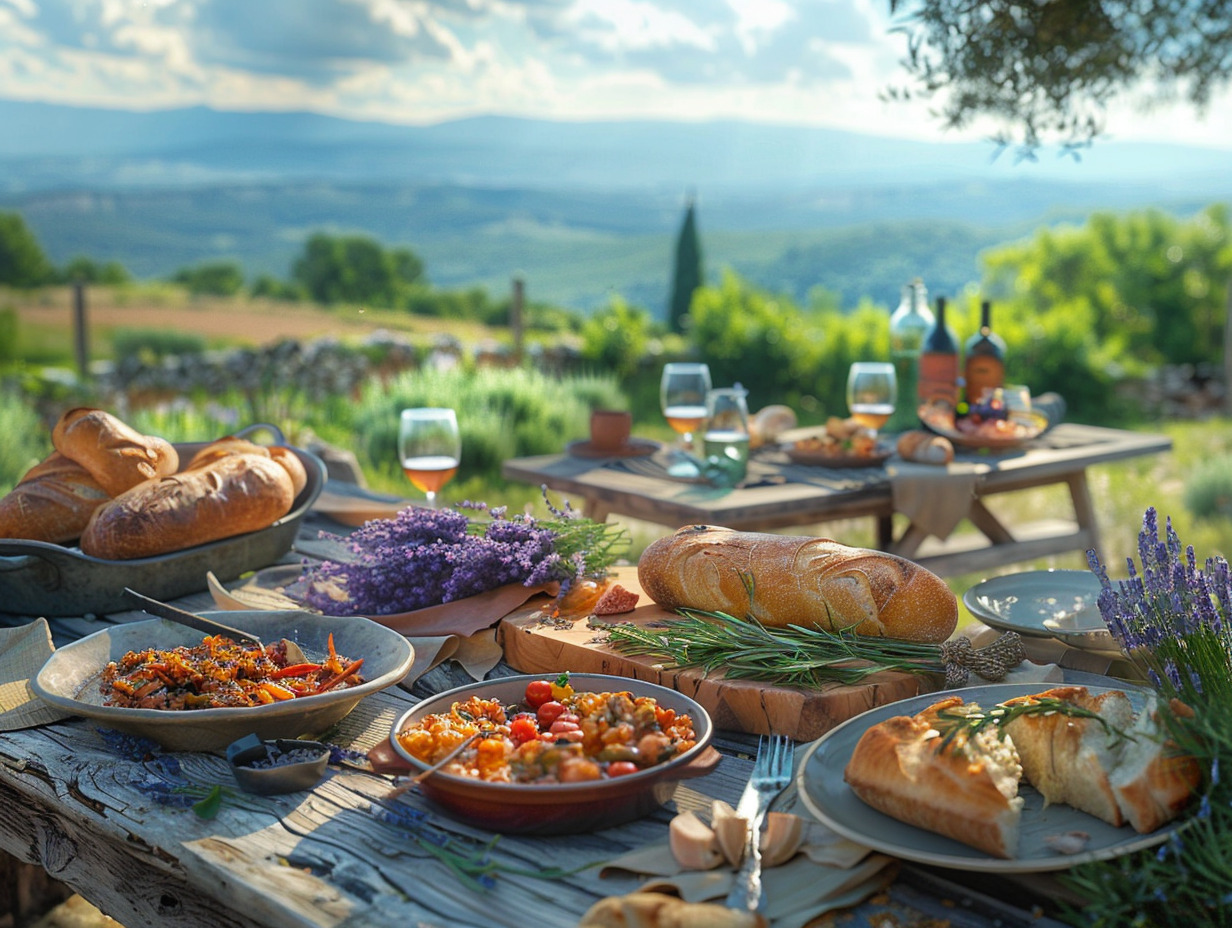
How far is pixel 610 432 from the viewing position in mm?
4074

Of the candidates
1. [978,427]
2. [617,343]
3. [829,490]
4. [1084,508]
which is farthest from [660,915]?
[617,343]

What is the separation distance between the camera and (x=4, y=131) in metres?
45.6

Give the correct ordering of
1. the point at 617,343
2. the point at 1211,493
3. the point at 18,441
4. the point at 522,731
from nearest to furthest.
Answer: the point at 522,731 → the point at 18,441 → the point at 1211,493 → the point at 617,343

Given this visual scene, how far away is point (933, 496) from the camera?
12.2ft

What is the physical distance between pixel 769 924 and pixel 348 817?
23.1 inches

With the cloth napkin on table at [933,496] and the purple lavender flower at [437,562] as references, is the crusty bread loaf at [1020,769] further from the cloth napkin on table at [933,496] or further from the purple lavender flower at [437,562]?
the cloth napkin on table at [933,496]

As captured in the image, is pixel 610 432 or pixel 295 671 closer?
pixel 295 671

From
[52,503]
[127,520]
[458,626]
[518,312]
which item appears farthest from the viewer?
[518,312]

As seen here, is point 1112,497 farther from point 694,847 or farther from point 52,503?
point 694,847

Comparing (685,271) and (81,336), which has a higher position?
(685,271)

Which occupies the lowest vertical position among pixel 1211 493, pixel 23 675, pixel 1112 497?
pixel 1112 497

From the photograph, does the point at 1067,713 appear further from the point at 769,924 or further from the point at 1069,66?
the point at 1069,66

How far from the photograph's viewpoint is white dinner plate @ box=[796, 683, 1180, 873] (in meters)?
1.12

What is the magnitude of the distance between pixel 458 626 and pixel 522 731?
0.66 meters
